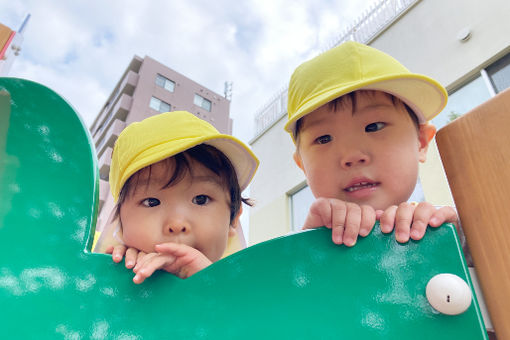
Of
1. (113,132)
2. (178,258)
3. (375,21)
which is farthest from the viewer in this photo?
(113,132)

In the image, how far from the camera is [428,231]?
338 mm

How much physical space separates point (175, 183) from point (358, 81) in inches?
17.3

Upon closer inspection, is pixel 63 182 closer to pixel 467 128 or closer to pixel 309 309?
pixel 309 309

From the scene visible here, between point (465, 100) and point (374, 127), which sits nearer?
point (374, 127)

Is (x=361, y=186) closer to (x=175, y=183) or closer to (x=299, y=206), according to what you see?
(x=175, y=183)

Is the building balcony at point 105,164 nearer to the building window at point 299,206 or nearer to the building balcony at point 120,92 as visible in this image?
the building balcony at point 120,92

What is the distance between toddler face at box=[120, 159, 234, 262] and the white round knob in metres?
0.53

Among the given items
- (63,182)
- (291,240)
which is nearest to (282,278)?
(291,240)

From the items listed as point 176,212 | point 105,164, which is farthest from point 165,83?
point 176,212

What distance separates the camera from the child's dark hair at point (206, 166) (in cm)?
80

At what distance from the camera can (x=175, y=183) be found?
30.5 inches

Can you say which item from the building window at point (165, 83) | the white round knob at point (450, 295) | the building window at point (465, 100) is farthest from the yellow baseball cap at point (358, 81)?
the building window at point (165, 83)

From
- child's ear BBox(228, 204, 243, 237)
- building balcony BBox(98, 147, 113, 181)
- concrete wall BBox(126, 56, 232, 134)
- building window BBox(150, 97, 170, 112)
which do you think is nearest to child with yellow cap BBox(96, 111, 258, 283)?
child's ear BBox(228, 204, 243, 237)

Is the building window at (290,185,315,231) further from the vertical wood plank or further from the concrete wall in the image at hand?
the concrete wall
